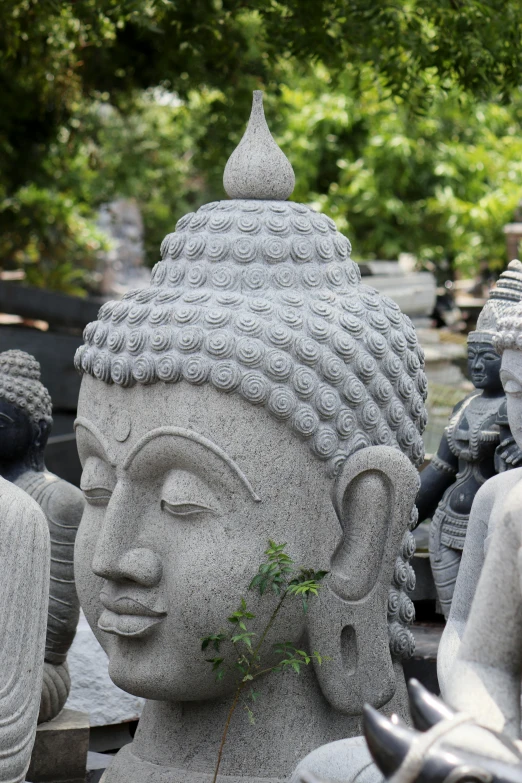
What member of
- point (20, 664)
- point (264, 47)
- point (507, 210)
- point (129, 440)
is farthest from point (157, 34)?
point (507, 210)

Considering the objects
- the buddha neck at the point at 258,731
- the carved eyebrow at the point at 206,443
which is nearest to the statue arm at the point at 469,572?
the carved eyebrow at the point at 206,443

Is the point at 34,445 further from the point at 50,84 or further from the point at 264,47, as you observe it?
the point at 50,84

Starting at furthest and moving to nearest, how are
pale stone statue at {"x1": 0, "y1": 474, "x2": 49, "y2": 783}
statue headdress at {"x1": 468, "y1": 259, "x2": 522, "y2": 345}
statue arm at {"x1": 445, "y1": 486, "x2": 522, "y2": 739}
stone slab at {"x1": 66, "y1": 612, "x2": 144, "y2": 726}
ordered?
stone slab at {"x1": 66, "y1": 612, "x2": 144, "y2": 726}
statue headdress at {"x1": 468, "y1": 259, "x2": 522, "y2": 345}
pale stone statue at {"x1": 0, "y1": 474, "x2": 49, "y2": 783}
statue arm at {"x1": 445, "y1": 486, "x2": 522, "y2": 739}

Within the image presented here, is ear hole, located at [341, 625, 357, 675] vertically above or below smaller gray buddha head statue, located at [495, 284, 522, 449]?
below

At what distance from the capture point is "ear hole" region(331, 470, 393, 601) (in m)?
3.97

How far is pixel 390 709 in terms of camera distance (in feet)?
13.8

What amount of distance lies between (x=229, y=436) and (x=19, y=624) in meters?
0.82

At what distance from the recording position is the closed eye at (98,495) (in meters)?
4.08

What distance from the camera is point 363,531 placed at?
400 centimetres

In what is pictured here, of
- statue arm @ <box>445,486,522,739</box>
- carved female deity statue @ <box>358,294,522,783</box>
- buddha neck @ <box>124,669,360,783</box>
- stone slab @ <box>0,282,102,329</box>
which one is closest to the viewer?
carved female deity statue @ <box>358,294,522,783</box>

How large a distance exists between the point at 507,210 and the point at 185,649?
43.8ft

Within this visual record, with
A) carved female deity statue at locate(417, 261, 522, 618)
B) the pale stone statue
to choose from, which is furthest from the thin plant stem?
carved female deity statue at locate(417, 261, 522, 618)

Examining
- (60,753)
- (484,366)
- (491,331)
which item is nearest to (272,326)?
(491,331)

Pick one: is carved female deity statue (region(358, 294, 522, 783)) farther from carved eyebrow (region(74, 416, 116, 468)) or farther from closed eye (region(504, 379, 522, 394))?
carved eyebrow (region(74, 416, 116, 468))
